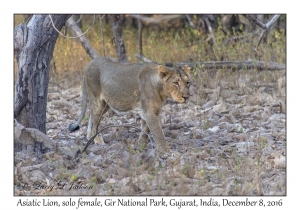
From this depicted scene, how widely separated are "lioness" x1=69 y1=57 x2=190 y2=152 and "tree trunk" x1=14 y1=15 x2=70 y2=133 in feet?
3.43

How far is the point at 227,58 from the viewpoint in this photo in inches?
452

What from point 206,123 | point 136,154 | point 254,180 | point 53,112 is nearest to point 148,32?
point 53,112

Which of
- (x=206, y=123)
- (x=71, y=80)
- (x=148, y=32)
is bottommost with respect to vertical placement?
(x=206, y=123)

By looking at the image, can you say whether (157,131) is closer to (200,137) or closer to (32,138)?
(200,137)

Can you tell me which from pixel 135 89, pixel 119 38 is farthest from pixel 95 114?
pixel 119 38

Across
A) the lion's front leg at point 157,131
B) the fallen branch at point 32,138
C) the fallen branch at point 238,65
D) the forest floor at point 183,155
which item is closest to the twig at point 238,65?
the fallen branch at point 238,65

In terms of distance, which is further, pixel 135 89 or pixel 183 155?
pixel 135 89

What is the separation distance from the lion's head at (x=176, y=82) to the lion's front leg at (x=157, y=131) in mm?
373

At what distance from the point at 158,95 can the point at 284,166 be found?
1.79 meters

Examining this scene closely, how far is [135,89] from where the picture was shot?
741 cm

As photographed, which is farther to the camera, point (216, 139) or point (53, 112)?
point (53, 112)

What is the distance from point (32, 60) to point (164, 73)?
5.23 ft

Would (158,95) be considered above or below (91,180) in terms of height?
above
